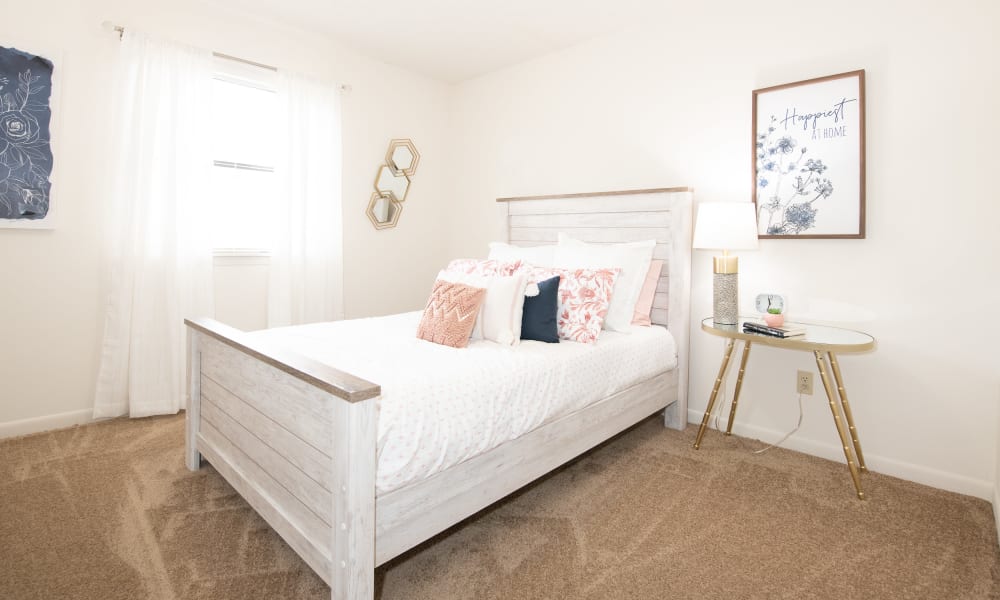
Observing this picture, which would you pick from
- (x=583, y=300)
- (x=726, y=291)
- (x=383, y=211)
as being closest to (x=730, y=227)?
(x=726, y=291)

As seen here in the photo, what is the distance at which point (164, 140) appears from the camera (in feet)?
9.27

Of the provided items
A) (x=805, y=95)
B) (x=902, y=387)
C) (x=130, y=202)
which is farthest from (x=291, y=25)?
(x=902, y=387)

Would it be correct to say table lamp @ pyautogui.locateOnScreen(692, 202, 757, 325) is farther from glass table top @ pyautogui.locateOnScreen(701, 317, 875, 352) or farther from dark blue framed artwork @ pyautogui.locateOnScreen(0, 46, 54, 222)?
dark blue framed artwork @ pyautogui.locateOnScreen(0, 46, 54, 222)

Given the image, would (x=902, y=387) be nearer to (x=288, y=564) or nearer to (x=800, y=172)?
(x=800, y=172)

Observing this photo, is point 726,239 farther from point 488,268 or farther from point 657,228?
point 488,268

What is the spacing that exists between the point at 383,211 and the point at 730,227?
2.48 m

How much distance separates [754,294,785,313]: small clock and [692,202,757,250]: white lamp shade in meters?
0.29

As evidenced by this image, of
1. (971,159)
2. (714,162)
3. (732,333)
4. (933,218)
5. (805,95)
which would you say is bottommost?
(732,333)

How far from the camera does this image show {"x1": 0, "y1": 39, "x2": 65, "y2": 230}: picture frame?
2.42 meters

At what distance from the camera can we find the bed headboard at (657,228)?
9.14ft

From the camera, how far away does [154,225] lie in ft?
9.24

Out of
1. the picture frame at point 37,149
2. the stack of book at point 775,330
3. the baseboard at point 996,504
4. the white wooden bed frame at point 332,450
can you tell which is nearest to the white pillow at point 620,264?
the white wooden bed frame at point 332,450

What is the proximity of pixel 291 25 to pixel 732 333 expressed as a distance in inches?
125

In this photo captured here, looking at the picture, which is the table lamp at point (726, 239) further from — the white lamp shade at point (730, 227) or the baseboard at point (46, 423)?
the baseboard at point (46, 423)
